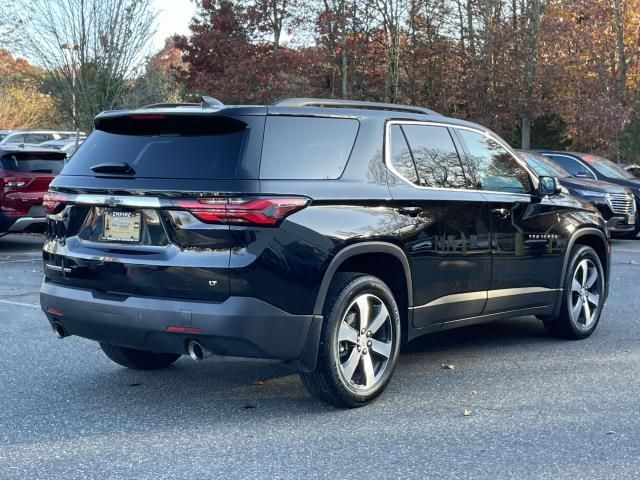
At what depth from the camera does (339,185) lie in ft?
17.0

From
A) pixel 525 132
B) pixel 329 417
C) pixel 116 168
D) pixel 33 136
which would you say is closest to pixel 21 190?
pixel 116 168

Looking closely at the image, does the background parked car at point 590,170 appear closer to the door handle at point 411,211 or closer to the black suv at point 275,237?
the black suv at point 275,237

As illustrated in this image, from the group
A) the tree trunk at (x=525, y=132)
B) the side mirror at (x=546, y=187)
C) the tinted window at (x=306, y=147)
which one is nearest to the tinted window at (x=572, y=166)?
the side mirror at (x=546, y=187)

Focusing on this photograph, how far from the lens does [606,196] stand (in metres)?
15.4

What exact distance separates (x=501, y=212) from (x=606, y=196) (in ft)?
31.7

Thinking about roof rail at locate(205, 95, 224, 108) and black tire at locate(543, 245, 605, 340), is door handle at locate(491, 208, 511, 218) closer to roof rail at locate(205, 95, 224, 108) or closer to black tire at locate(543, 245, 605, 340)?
black tire at locate(543, 245, 605, 340)

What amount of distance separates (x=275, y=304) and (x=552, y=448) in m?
1.60

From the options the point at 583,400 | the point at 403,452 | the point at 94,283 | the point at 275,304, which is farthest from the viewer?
the point at 583,400

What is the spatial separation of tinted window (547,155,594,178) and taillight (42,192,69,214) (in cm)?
1240

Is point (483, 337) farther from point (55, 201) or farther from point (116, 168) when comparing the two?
point (55, 201)

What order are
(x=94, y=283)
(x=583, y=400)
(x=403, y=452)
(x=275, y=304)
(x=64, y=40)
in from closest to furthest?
(x=403, y=452) < (x=275, y=304) < (x=94, y=283) < (x=583, y=400) < (x=64, y=40)

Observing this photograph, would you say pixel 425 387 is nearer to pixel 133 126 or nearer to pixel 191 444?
pixel 191 444

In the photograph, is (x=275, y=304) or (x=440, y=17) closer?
(x=275, y=304)

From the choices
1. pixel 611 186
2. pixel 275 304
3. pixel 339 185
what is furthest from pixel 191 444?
pixel 611 186
